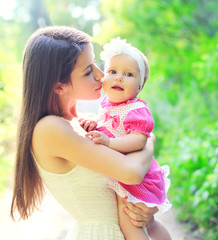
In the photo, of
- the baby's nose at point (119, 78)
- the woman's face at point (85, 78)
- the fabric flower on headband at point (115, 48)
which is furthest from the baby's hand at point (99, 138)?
the fabric flower on headband at point (115, 48)

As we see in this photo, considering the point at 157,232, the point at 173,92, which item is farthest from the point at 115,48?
the point at 173,92

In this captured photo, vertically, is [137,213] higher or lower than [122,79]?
lower

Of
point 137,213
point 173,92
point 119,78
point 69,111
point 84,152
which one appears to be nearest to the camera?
point 84,152

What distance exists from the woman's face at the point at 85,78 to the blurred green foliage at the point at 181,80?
77.1 inches

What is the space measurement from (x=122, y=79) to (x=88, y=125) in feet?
0.94

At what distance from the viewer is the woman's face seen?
1562mm

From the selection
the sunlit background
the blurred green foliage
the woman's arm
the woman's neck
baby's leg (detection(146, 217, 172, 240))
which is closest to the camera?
the woman's arm

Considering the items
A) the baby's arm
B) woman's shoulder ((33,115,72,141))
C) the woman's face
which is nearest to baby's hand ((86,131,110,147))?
the baby's arm

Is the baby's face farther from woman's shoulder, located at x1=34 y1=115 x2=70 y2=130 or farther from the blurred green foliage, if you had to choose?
the blurred green foliage

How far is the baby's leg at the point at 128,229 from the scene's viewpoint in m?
1.57

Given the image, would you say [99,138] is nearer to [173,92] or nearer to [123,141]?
[123,141]

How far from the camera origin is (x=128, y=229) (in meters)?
1.58

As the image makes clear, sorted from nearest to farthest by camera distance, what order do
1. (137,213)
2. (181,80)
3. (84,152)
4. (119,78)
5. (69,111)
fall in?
(84,152) < (137,213) < (119,78) < (69,111) < (181,80)

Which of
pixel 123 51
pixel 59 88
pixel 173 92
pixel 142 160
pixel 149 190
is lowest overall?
pixel 173 92
